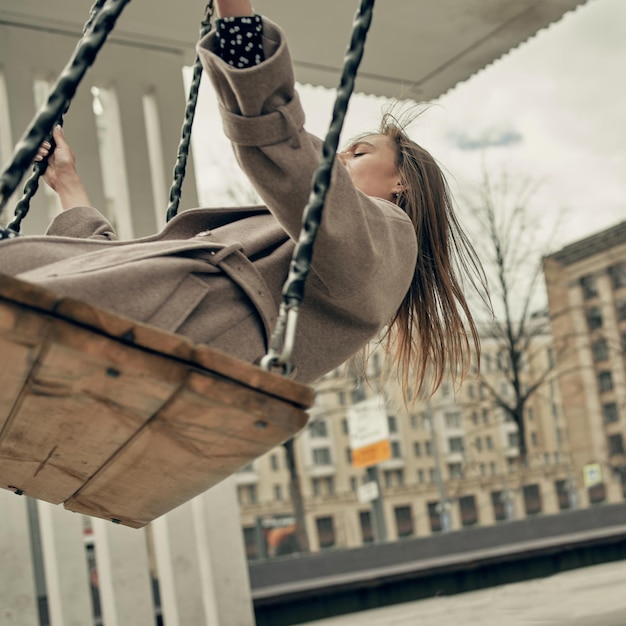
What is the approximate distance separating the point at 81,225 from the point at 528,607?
13.8 ft

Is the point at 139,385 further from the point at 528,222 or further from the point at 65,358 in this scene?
A: the point at 528,222

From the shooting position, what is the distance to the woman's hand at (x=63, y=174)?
261 centimetres

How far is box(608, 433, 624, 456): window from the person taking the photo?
6450cm

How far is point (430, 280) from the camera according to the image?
8.18ft

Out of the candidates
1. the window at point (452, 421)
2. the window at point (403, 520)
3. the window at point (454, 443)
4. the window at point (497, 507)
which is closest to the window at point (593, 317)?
the window at point (452, 421)

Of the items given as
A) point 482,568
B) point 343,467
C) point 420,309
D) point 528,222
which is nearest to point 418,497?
point 343,467

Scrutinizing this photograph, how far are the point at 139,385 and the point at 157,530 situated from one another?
4.26m

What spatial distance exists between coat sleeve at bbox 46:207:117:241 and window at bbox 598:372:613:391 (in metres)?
76.6

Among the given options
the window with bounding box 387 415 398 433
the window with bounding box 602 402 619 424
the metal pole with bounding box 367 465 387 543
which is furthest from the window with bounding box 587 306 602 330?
the window with bounding box 387 415 398 433

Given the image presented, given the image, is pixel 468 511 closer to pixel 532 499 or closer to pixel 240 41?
pixel 532 499

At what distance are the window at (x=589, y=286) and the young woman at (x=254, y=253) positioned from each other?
67.1m

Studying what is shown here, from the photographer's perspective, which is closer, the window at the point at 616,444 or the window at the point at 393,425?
the window at the point at 616,444

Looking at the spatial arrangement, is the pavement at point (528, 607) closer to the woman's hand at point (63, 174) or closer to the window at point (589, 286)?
the woman's hand at point (63, 174)

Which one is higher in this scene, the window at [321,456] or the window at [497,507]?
the window at [321,456]
